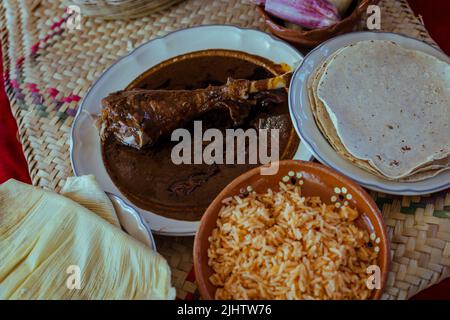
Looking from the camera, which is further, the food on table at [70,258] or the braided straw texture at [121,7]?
the braided straw texture at [121,7]

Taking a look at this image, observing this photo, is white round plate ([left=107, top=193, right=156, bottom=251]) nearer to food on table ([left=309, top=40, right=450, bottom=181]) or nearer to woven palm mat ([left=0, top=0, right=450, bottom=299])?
woven palm mat ([left=0, top=0, right=450, bottom=299])

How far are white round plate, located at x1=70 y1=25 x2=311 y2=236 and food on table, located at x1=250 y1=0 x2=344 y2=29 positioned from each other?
13 cm

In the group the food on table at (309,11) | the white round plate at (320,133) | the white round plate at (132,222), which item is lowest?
the white round plate at (132,222)

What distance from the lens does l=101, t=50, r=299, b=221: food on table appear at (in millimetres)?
1851

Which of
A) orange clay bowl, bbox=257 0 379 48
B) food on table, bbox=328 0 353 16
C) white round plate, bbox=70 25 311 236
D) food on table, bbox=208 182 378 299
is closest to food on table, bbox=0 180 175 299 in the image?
food on table, bbox=208 182 378 299

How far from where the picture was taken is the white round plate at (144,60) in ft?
6.56

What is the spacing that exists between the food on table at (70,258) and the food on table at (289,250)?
0.71ft

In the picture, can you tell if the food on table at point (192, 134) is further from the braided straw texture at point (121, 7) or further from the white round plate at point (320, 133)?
the braided straw texture at point (121, 7)

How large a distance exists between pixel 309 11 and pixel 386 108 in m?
0.61

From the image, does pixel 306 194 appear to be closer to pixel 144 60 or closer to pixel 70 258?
pixel 70 258

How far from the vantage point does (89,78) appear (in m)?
2.37

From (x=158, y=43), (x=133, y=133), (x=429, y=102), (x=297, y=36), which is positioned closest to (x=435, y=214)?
(x=429, y=102)

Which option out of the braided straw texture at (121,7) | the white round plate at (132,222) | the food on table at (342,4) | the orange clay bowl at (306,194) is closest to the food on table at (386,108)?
the orange clay bowl at (306,194)

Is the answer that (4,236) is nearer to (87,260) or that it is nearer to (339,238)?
(87,260)
